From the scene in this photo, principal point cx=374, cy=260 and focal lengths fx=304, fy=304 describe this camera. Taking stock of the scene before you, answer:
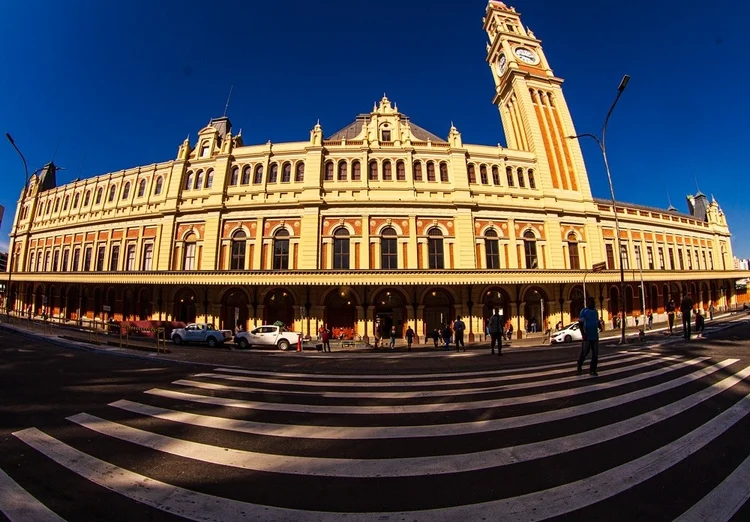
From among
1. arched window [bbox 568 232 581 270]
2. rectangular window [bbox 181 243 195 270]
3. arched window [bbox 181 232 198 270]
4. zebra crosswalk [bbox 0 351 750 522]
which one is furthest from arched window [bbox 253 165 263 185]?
arched window [bbox 568 232 581 270]

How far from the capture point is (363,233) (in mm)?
24484

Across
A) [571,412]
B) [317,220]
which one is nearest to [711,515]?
[571,412]

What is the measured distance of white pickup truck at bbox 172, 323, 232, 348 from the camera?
20688mm

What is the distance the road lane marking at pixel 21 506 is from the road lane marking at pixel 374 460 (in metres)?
1.14

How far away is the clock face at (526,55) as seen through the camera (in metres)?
35.9

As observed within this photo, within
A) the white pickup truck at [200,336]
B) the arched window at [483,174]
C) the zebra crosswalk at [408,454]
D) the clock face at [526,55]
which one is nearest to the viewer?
the zebra crosswalk at [408,454]

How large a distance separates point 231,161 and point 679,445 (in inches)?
1231

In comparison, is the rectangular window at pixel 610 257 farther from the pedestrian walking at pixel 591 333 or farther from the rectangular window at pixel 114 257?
the rectangular window at pixel 114 257

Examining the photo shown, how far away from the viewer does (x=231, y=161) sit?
27609mm

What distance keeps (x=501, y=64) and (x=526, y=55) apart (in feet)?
9.18

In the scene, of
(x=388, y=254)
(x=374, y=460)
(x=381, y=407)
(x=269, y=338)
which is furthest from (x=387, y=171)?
(x=374, y=460)

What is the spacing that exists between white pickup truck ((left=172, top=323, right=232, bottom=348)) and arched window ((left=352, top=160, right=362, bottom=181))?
15.8m

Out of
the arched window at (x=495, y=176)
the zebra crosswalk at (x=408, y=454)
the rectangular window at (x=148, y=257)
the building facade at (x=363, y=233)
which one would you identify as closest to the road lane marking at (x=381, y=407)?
the zebra crosswalk at (x=408, y=454)

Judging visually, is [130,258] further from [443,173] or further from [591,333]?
[591,333]
